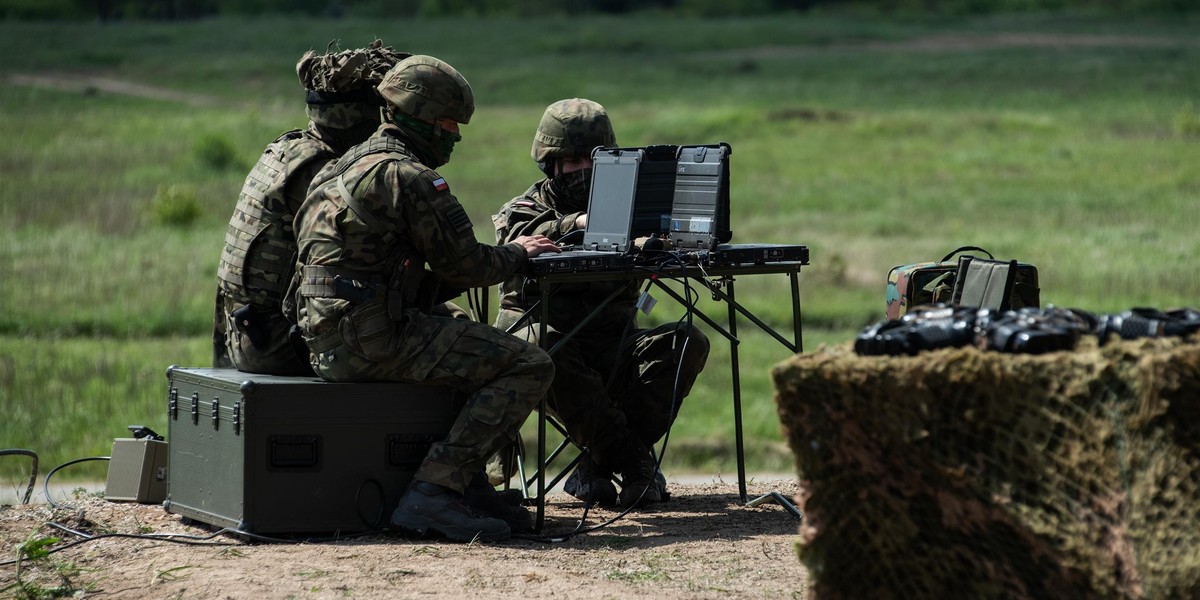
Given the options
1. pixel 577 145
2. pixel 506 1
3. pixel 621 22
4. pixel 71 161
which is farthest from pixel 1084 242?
pixel 506 1

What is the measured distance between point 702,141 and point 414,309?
25514 mm

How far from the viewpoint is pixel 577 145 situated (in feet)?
25.6

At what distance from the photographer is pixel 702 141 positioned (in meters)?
31.9

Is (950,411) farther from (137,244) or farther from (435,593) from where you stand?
(137,244)

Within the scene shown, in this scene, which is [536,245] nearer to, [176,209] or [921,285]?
[921,285]

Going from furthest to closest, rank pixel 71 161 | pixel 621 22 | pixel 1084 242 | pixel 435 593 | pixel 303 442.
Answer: pixel 621 22 < pixel 71 161 < pixel 1084 242 < pixel 303 442 < pixel 435 593

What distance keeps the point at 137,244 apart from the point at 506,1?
51.5 metres

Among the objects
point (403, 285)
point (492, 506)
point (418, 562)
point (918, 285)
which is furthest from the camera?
point (918, 285)

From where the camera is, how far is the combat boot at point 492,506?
6863mm

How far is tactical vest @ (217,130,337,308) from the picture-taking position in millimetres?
7113

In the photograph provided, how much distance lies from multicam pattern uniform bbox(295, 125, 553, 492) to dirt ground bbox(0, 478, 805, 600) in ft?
1.71

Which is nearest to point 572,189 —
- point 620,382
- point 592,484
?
point 620,382

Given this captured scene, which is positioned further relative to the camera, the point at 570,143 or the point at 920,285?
the point at 570,143

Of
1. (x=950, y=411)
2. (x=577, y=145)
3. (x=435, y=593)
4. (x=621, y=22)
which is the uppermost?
(x=621, y=22)
